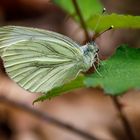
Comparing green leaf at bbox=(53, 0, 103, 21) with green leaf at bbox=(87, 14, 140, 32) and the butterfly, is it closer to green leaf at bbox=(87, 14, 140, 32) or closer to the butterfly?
the butterfly

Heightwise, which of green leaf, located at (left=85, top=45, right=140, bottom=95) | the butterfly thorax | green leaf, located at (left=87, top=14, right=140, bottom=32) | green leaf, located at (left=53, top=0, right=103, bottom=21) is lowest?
green leaf, located at (left=85, top=45, right=140, bottom=95)

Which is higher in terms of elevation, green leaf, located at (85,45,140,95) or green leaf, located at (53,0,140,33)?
green leaf, located at (53,0,140,33)

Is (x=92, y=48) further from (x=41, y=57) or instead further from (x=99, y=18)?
(x=99, y=18)

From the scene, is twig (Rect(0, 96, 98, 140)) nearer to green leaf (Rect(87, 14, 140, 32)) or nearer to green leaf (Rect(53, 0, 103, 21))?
green leaf (Rect(53, 0, 103, 21))

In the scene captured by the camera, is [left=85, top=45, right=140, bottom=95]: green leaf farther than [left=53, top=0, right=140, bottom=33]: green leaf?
No

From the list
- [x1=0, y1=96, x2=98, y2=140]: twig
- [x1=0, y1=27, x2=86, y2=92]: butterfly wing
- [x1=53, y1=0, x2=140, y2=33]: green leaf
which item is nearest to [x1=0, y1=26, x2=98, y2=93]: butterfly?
[x1=0, y1=27, x2=86, y2=92]: butterfly wing

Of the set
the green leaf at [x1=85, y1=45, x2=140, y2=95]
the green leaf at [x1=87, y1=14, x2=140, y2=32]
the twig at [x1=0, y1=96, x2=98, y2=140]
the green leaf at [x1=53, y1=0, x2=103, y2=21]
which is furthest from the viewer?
the twig at [x1=0, y1=96, x2=98, y2=140]

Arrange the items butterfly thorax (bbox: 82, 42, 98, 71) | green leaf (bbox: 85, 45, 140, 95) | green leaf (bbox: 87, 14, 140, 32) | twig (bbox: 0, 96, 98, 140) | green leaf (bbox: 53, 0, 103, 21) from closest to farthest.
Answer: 1. green leaf (bbox: 85, 45, 140, 95)
2. green leaf (bbox: 87, 14, 140, 32)
3. butterfly thorax (bbox: 82, 42, 98, 71)
4. green leaf (bbox: 53, 0, 103, 21)
5. twig (bbox: 0, 96, 98, 140)

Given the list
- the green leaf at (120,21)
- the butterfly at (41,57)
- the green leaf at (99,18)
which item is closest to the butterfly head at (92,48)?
the butterfly at (41,57)

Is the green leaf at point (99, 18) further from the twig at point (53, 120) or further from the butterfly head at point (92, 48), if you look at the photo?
the twig at point (53, 120)
